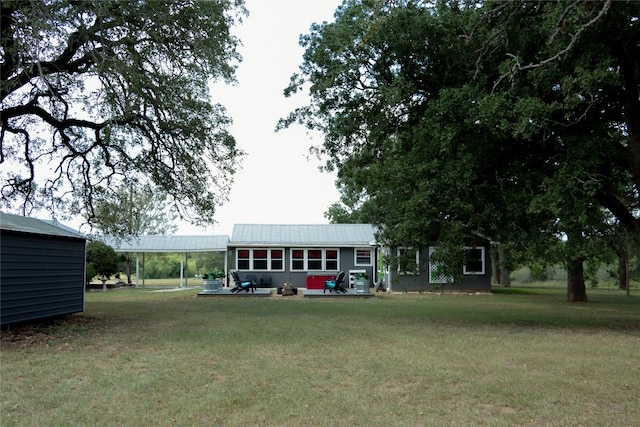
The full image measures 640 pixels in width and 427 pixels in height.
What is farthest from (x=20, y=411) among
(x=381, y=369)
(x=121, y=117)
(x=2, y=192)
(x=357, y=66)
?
(x=2, y=192)

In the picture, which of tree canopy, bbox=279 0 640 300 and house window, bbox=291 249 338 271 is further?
house window, bbox=291 249 338 271

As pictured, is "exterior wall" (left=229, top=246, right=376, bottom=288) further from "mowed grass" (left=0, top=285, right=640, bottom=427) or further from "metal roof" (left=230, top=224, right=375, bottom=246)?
"mowed grass" (left=0, top=285, right=640, bottom=427)

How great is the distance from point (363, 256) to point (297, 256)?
3601 millimetres

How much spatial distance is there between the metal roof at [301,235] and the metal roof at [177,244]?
3.99 ft

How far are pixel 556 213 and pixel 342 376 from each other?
5550 millimetres

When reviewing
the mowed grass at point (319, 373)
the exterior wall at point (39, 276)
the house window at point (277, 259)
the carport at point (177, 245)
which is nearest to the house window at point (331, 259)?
the house window at point (277, 259)

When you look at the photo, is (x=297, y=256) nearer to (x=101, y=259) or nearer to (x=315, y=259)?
(x=315, y=259)

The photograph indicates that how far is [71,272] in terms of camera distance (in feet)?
41.4

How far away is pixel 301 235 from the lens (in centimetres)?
2934

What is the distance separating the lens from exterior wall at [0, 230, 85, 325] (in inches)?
392

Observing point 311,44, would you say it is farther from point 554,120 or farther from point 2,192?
point 2,192

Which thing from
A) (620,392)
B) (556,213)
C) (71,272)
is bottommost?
(620,392)

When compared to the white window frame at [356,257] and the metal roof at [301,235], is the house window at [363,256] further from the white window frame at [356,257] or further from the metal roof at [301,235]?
the metal roof at [301,235]

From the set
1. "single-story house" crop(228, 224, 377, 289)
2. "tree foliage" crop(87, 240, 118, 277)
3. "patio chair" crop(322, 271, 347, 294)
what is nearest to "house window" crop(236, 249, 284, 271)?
"single-story house" crop(228, 224, 377, 289)
